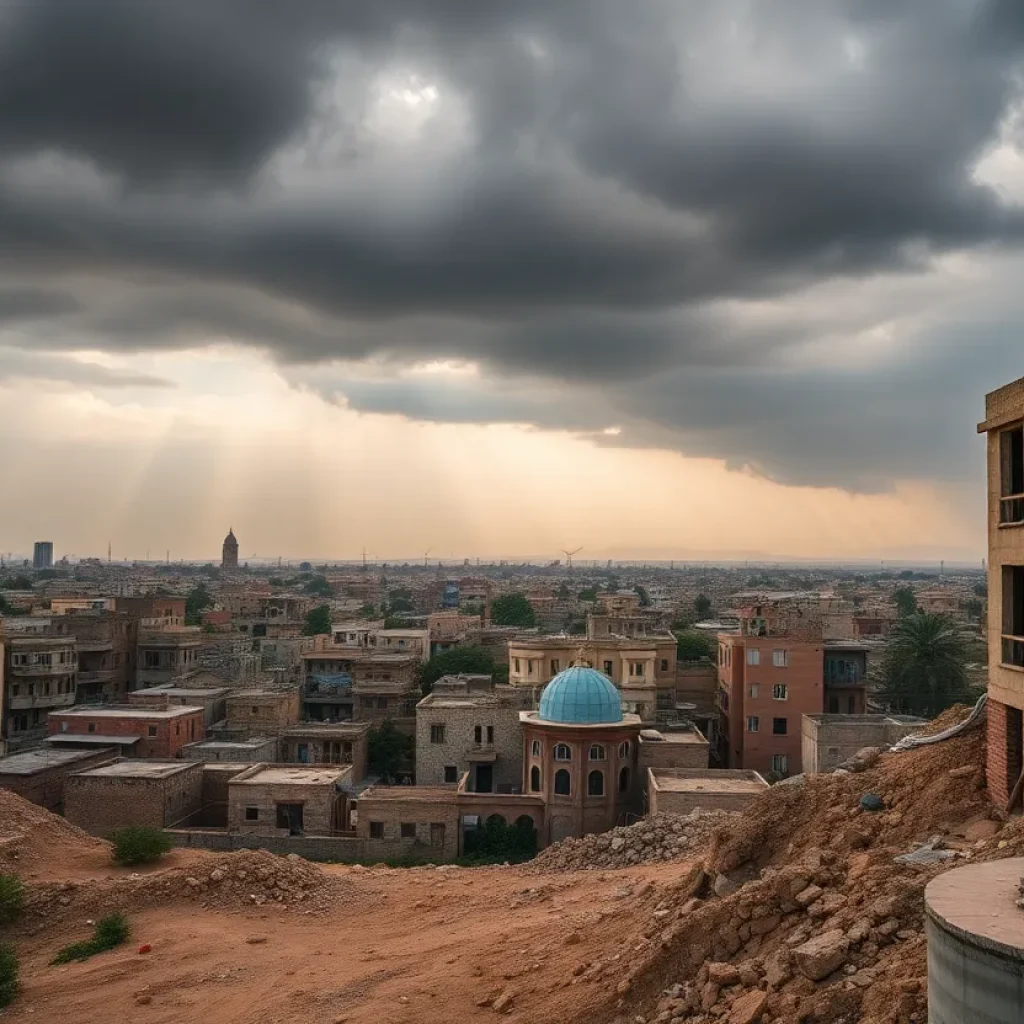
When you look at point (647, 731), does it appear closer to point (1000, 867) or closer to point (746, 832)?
A: point (746, 832)

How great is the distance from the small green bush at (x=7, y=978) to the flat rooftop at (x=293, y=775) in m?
16.3

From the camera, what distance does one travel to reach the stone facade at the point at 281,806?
35.5 m

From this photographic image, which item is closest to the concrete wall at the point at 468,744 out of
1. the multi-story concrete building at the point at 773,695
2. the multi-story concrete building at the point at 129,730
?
the multi-story concrete building at the point at 129,730

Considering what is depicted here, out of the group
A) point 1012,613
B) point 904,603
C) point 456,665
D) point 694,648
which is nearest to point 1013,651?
point 1012,613

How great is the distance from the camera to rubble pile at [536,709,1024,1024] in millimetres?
10688

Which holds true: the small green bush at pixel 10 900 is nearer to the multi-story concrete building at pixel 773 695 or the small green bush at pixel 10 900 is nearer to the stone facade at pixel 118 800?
the stone facade at pixel 118 800

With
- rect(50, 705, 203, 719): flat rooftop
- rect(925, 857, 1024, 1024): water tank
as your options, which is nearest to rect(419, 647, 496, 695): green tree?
rect(50, 705, 203, 719): flat rooftop

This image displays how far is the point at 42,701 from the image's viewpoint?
55250mm

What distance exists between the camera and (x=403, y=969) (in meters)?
18.1

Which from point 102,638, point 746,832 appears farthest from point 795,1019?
point 102,638

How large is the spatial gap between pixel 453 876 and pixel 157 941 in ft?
28.9

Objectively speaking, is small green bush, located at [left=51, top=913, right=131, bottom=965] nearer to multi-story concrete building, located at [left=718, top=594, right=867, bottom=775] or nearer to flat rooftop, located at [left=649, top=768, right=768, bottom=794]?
flat rooftop, located at [left=649, top=768, right=768, bottom=794]

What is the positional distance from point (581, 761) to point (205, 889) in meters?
17.7

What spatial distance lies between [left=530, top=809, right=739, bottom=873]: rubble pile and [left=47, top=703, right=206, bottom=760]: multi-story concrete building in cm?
2279
